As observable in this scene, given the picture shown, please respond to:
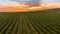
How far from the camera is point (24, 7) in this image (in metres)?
6.18

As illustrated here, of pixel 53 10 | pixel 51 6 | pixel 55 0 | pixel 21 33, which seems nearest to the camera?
pixel 21 33

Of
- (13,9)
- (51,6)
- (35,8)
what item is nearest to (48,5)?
(51,6)

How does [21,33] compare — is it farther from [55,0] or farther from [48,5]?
[48,5]

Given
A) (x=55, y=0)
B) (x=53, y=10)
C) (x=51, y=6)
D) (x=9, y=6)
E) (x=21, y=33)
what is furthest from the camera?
(x=53, y=10)

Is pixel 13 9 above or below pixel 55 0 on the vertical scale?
below

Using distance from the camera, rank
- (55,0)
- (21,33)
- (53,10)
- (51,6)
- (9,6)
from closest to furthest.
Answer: (21,33), (55,0), (9,6), (51,6), (53,10)

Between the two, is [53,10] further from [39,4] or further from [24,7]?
[24,7]

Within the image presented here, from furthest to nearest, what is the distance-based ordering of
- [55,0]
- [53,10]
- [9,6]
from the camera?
[53,10]
[9,6]
[55,0]

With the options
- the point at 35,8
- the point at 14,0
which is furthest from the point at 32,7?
the point at 14,0

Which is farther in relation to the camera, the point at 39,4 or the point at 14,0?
the point at 39,4

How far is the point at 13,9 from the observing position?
627 centimetres

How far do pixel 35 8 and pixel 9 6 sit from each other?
129cm

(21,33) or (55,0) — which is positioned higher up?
(55,0)

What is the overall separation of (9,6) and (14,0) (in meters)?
0.54
